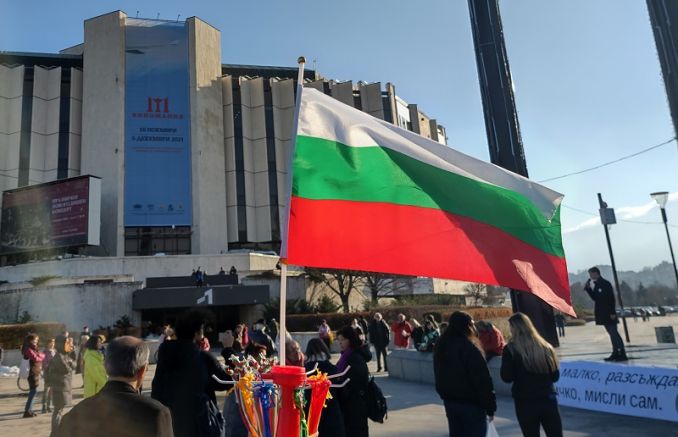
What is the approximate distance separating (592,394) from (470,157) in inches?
198

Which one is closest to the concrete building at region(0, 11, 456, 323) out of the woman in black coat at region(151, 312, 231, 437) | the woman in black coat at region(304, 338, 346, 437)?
the woman in black coat at region(151, 312, 231, 437)

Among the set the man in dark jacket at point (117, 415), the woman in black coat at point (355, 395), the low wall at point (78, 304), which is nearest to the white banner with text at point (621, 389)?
the woman in black coat at point (355, 395)

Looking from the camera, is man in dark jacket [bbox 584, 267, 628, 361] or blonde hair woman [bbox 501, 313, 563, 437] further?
man in dark jacket [bbox 584, 267, 628, 361]

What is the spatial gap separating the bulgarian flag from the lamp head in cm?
1375

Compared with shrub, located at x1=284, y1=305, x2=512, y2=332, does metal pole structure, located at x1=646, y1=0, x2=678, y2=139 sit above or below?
above

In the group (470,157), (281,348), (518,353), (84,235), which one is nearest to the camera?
(281,348)

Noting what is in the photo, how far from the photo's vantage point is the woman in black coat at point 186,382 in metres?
3.75

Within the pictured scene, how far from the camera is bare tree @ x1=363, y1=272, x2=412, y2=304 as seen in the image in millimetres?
36219

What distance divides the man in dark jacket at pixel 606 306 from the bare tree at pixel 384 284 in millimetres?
25770

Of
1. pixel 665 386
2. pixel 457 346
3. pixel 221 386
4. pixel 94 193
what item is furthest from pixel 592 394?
pixel 94 193

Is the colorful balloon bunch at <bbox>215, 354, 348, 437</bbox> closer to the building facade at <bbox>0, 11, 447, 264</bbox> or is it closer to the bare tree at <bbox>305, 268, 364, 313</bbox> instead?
the bare tree at <bbox>305, 268, 364, 313</bbox>

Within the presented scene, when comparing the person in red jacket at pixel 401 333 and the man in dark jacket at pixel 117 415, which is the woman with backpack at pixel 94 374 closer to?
the man in dark jacket at pixel 117 415

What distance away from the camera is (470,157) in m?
4.77

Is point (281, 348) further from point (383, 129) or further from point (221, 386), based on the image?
point (383, 129)
